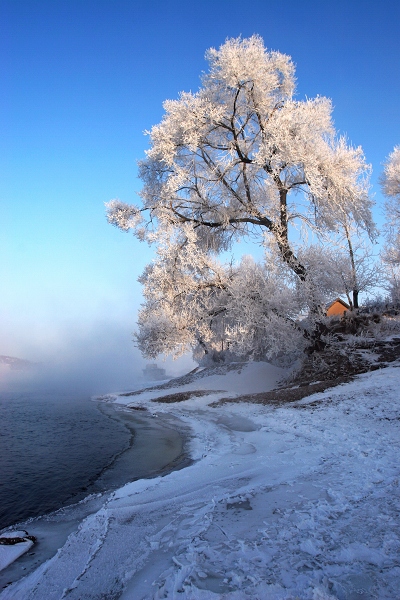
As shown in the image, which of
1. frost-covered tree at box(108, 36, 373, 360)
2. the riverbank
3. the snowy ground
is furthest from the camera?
frost-covered tree at box(108, 36, 373, 360)

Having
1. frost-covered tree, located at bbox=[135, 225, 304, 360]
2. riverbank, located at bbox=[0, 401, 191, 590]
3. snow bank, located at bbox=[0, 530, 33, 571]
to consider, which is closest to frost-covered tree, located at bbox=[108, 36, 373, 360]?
frost-covered tree, located at bbox=[135, 225, 304, 360]

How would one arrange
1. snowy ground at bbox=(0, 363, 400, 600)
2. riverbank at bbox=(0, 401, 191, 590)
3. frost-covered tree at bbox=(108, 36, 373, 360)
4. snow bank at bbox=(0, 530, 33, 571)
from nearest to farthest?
1. snowy ground at bbox=(0, 363, 400, 600)
2. snow bank at bbox=(0, 530, 33, 571)
3. riverbank at bbox=(0, 401, 191, 590)
4. frost-covered tree at bbox=(108, 36, 373, 360)

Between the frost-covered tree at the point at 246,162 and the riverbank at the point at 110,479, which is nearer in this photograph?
the riverbank at the point at 110,479

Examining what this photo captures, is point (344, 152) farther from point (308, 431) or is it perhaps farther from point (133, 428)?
point (133, 428)

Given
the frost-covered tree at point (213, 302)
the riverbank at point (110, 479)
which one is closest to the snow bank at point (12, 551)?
the riverbank at point (110, 479)

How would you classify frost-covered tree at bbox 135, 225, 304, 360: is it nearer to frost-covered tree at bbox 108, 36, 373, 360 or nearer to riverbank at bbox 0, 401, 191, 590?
frost-covered tree at bbox 108, 36, 373, 360

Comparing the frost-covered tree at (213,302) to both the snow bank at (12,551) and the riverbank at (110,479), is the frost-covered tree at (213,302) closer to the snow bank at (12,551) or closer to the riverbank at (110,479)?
the riverbank at (110,479)

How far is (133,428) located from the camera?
26.0 ft

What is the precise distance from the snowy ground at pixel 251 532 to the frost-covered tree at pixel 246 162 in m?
7.82

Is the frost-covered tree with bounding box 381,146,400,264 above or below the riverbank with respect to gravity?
above

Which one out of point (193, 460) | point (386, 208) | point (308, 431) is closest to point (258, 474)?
point (193, 460)

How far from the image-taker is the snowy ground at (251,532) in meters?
1.73

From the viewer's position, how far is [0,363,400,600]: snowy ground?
1732mm

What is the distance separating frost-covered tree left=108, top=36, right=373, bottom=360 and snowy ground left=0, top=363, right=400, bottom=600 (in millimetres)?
7819
